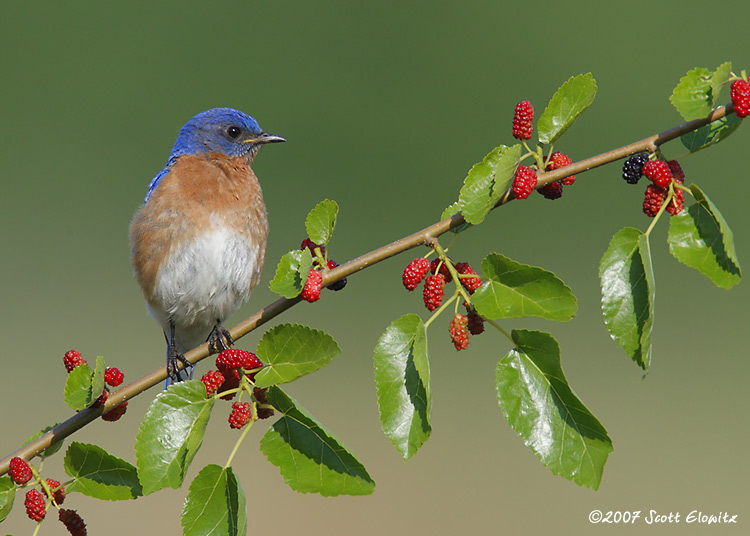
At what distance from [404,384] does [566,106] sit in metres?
0.89

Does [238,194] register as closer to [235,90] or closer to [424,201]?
[424,201]

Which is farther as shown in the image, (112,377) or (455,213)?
(112,377)

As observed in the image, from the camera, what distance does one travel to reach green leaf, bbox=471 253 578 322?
191 cm

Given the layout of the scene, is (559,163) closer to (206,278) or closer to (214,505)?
(214,505)

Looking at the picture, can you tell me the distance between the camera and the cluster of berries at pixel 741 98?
78.5 inches

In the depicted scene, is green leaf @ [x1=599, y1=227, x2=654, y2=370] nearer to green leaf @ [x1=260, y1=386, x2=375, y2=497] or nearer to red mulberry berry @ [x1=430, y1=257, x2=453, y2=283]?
red mulberry berry @ [x1=430, y1=257, x2=453, y2=283]

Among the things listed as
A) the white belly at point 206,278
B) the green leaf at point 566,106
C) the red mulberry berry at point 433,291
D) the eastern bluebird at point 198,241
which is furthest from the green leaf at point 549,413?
the white belly at point 206,278

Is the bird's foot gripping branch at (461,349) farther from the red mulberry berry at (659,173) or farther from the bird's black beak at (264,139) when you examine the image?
the bird's black beak at (264,139)

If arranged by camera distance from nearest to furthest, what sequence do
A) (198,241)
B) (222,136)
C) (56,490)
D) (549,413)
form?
(549,413), (56,490), (198,241), (222,136)

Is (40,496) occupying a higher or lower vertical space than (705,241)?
higher

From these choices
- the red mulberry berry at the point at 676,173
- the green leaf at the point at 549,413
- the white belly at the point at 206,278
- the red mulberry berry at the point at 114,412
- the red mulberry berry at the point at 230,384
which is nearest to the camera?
the green leaf at the point at 549,413

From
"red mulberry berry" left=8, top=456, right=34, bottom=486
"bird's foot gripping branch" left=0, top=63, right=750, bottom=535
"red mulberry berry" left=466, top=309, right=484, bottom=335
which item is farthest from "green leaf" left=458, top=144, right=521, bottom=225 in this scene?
"red mulberry berry" left=8, top=456, right=34, bottom=486

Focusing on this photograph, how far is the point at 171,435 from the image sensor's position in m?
2.04

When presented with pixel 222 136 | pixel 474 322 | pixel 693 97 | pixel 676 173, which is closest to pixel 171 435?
pixel 474 322
